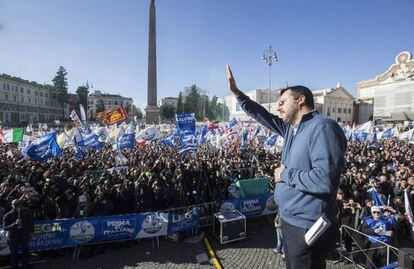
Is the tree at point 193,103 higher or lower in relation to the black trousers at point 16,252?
higher

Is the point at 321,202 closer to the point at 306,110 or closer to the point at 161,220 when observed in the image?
the point at 306,110

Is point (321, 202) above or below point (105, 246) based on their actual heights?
above

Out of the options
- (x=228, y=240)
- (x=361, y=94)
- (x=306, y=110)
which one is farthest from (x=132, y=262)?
(x=361, y=94)

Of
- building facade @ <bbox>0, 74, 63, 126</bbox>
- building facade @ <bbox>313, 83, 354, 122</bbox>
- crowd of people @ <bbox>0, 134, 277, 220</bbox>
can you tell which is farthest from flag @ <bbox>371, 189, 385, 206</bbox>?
building facade @ <bbox>0, 74, 63, 126</bbox>

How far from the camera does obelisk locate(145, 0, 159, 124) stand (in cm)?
4075

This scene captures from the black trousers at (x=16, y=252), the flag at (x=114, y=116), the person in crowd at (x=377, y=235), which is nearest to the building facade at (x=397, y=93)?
the flag at (x=114, y=116)

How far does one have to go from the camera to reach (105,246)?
747 cm

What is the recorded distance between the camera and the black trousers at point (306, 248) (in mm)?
1636

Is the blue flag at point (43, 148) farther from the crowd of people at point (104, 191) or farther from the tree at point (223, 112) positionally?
the tree at point (223, 112)

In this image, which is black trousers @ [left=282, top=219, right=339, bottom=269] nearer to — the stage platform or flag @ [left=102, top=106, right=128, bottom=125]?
the stage platform

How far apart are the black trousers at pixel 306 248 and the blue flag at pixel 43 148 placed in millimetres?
13012

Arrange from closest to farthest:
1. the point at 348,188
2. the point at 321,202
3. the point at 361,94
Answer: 1. the point at 321,202
2. the point at 348,188
3. the point at 361,94

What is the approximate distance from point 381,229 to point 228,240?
3.88 m

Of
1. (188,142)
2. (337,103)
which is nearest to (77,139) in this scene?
(188,142)
